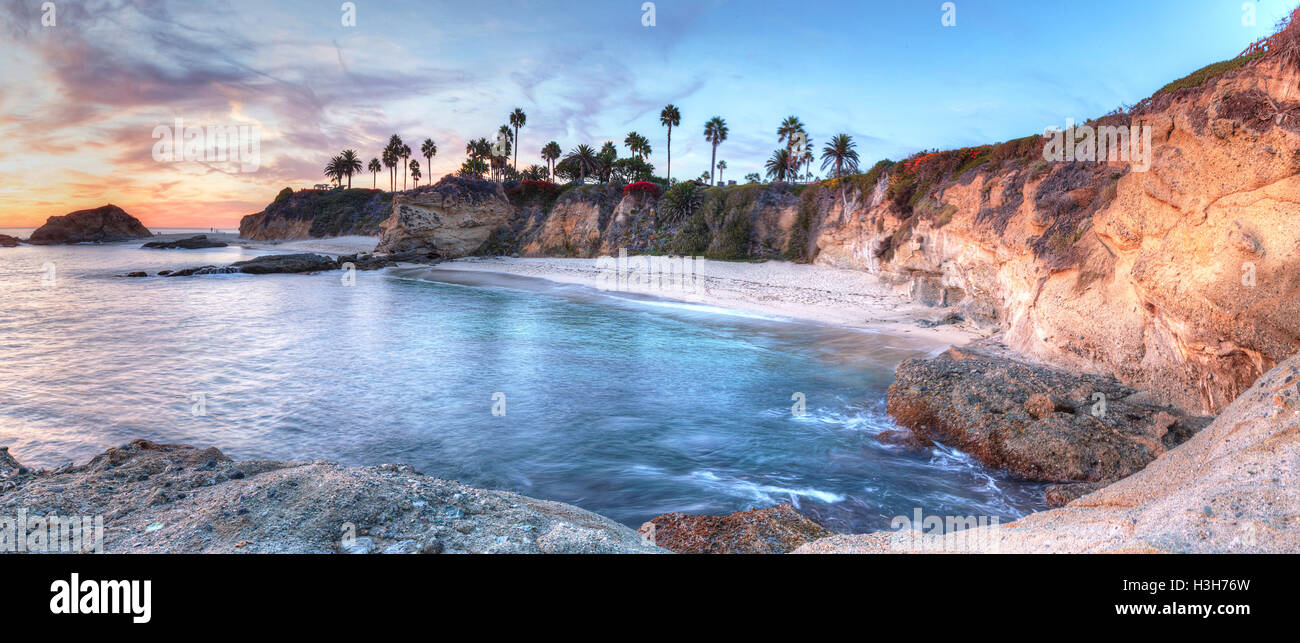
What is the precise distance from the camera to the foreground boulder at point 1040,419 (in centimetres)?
782

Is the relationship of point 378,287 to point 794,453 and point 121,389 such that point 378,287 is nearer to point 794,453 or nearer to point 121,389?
point 121,389

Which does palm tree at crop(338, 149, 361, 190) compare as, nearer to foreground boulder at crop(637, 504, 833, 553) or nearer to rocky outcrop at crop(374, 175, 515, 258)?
rocky outcrop at crop(374, 175, 515, 258)

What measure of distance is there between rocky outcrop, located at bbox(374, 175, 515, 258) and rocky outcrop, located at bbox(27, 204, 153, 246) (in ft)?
278

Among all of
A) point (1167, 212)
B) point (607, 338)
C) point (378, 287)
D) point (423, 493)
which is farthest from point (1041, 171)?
point (378, 287)

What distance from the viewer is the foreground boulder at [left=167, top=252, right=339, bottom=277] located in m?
41.5

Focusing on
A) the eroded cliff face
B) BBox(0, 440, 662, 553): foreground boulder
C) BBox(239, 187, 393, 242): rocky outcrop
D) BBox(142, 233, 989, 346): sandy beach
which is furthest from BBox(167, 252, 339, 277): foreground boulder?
the eroded cliff face

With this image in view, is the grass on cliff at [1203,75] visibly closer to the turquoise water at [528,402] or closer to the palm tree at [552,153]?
the turquoise water at [528,402]

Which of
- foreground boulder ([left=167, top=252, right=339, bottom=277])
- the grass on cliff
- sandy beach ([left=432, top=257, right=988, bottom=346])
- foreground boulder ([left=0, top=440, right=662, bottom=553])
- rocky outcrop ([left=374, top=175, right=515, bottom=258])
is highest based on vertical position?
rocky outcrop ([left=374, top=175, right=515, bottom=258])

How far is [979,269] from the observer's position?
1795cm

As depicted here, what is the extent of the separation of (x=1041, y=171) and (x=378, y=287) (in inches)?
1419

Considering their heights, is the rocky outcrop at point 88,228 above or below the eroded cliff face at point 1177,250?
above

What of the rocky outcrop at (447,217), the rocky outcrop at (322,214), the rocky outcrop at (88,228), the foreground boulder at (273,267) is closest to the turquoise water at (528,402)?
the foreground boulder at (273,267)

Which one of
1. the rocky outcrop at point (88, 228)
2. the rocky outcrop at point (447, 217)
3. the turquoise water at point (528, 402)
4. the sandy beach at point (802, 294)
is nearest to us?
the turquoise water at point (528, 402)

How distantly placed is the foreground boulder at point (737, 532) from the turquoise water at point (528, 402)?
5.92 feet
